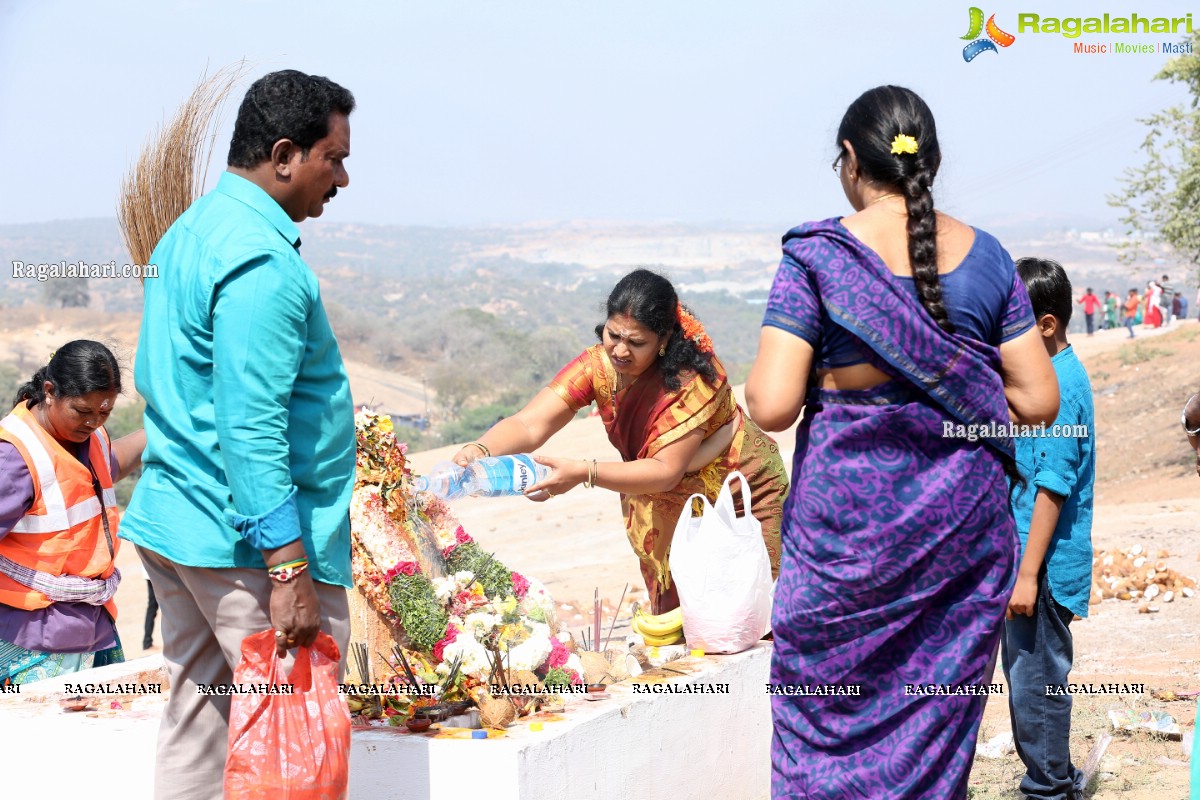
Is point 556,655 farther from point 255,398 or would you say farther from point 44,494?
point 44,494

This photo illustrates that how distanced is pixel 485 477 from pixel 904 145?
216 centimetres

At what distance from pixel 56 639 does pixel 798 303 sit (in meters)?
2.99

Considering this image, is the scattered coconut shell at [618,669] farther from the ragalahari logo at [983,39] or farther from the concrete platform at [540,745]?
the ragalahari logo at [983,39]

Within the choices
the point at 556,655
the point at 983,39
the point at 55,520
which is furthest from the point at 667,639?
the point at 983,39

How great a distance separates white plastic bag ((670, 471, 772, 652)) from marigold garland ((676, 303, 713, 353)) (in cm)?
63

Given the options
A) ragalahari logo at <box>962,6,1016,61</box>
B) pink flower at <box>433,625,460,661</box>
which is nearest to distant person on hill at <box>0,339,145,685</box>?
pink flower at <box>433,625,460,661</box>

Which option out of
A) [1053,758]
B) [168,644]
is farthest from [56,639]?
[1053,758]

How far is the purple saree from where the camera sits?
109 inches

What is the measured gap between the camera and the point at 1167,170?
16.6 meters

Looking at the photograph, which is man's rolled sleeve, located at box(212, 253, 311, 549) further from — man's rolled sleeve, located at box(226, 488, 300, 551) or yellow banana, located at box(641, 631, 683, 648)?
yellow banana, located at box(641, 631, 683, 648)

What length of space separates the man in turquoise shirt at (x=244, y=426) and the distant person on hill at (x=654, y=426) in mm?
1559

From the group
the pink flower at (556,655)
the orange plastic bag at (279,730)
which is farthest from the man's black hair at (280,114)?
the pink flower at (556,655)

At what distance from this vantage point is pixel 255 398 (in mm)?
2697

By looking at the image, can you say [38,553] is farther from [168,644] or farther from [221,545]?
[221,545]
